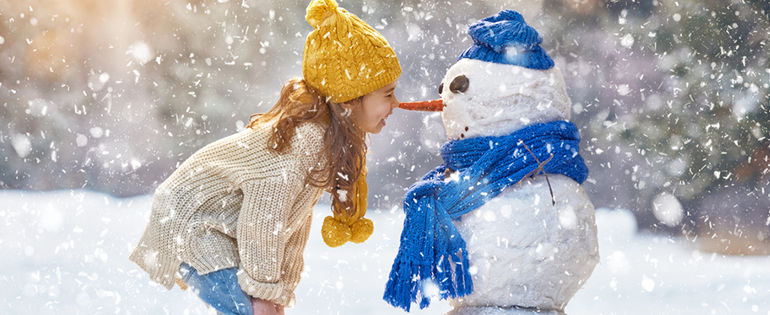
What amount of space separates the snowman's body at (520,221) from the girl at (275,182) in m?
0.27

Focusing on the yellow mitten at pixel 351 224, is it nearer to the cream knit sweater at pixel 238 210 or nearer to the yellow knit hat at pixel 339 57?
the cream knit sweater at pixel 238 210

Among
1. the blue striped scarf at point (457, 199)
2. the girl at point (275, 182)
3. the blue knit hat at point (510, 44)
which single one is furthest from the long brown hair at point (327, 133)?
the blue knit hat at point (510, 44)

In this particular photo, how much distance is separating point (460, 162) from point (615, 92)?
2.01 metres

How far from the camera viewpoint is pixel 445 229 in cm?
171

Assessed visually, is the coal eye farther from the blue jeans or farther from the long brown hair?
the blue jeans

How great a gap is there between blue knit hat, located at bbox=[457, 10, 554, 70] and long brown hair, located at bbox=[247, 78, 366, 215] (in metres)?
0.41

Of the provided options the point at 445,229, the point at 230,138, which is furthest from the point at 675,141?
the point at 230,138

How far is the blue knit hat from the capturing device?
179 centimetres

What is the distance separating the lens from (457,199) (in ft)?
5.65

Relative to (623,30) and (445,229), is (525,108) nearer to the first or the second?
(445,229)

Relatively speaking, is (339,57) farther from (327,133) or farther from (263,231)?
(263,231)

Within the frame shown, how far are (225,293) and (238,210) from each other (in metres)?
0.22

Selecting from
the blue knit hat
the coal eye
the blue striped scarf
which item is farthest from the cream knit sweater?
the blue knit hat

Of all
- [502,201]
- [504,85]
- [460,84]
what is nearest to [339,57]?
[460,84]
